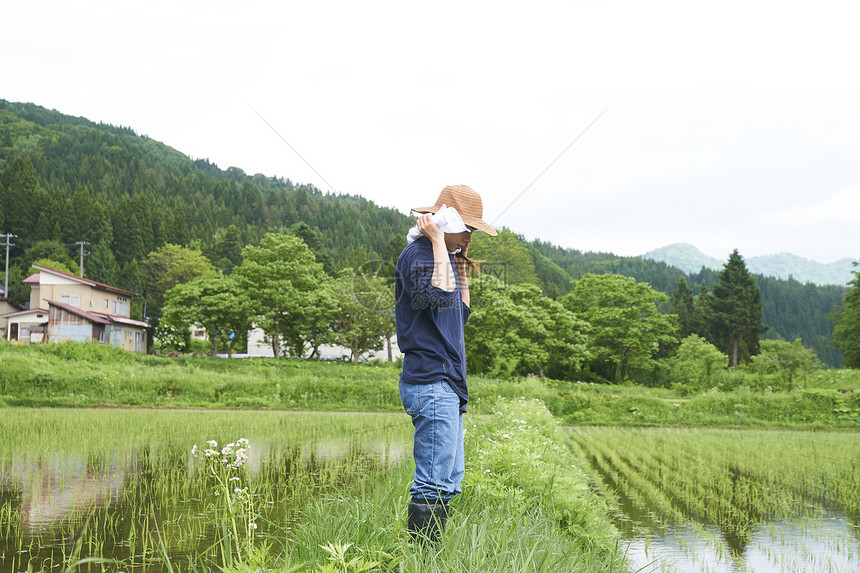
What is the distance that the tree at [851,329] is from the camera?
3736 centimetres

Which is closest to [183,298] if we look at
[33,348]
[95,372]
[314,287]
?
[314,287]

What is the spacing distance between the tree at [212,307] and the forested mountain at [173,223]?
17188 mm

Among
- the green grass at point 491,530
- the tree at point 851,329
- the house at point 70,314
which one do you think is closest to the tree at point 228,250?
the house at point 70,314

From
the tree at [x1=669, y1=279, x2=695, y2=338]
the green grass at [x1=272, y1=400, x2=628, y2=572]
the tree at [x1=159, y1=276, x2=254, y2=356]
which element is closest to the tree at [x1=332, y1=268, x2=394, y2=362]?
the tree at [x1=159, y1=276, x2=254, y2=356]

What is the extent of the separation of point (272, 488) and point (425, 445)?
12.3 feet

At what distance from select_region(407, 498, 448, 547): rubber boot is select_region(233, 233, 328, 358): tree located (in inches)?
1290

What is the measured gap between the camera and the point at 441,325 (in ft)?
8.73

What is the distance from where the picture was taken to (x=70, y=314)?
34.1 meters

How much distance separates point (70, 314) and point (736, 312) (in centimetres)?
4750

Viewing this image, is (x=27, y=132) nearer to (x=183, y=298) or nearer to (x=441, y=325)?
(x=183, y=298)

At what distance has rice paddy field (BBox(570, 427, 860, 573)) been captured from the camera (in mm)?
4258

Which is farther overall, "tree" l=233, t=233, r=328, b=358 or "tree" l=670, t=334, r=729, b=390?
"tree" l=233, t=233, r=328, b=358

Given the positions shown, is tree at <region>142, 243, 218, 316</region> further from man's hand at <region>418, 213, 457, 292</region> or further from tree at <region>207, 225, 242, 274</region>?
man's hand at <region>418, 213, 457, 292</region>

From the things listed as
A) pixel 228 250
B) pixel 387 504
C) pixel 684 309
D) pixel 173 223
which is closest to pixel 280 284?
pixel 228 250
